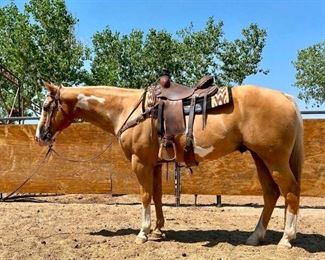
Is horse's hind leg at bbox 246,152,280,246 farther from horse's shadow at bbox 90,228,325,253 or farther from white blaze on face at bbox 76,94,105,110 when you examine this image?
white blaze on face at bbox 76,94,105,110

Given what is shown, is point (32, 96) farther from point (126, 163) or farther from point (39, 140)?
point (39, 140)

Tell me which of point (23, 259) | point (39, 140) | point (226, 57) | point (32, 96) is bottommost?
point (23, 259)

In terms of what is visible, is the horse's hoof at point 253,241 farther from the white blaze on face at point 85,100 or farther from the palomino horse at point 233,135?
the white blaze on face at point 85,100

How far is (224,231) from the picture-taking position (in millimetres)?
5965

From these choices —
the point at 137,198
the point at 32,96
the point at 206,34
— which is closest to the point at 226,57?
the point at 206,34

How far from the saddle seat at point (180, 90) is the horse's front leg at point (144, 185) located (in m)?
0.82

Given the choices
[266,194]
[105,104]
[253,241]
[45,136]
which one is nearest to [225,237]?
[253,241]

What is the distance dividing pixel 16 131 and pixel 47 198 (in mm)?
1717

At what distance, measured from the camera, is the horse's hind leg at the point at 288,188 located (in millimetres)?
4773

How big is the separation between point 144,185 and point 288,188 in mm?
1634

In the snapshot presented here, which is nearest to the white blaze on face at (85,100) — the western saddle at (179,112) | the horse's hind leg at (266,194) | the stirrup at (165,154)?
the western saddle at (179,112)

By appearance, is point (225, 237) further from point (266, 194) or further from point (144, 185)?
point (144, 185)

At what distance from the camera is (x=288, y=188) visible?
4793mm

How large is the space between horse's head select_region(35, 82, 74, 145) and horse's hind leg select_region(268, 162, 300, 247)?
2653 mm
